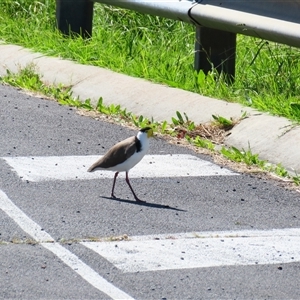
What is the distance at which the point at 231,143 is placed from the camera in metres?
8.66

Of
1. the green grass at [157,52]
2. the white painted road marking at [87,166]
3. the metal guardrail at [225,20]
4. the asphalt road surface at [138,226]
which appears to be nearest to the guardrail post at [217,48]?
the metal guardrail at [225,20]

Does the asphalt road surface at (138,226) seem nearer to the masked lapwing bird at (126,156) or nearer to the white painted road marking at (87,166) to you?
the white painted road marking at (87,166)

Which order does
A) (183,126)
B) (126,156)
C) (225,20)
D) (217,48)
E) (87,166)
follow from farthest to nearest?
(217,48) → (225,20) → (183,126) → (87,166) → (126,156)

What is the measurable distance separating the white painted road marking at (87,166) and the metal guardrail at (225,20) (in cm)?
158

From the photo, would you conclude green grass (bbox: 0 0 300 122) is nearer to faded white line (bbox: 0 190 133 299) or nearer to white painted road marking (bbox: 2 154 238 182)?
white painted road marking (bbox: 2 154 238 182)

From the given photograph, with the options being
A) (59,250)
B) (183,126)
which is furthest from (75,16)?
(59,250)

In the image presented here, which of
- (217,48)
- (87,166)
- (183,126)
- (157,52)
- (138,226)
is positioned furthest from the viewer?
(157,52)

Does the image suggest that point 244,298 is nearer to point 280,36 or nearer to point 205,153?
point 205,153

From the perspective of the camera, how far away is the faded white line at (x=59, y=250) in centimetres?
536

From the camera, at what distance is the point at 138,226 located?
647 centimetres

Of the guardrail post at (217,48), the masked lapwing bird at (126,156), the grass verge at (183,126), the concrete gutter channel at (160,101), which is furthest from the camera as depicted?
the guardrail post at (217,48)

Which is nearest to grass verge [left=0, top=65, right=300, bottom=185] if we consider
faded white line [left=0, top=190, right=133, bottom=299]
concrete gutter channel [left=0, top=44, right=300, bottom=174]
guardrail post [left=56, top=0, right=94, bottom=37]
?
concrete gutter channel [left=0, top=44, right=300, bottom=174]

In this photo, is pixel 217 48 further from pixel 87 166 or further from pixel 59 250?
pixel 59 250

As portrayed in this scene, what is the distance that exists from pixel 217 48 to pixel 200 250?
463cm
